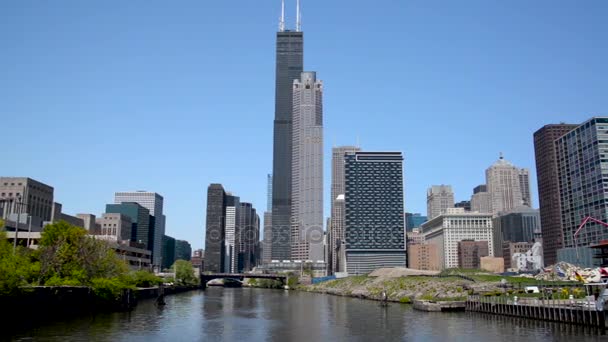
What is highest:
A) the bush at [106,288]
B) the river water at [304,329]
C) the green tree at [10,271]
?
the green tree at [10,271]

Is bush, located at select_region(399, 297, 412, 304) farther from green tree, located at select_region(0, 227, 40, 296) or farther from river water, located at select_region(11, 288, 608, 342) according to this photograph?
green tree, located at select_region(0, 227, 40, 296)

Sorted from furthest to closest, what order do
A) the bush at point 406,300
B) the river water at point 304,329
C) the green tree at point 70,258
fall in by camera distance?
the bush at point 406,300, the green tree at point 70,258, the river water at point 304,329

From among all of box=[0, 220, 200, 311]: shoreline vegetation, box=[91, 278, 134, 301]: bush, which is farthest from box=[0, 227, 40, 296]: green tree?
box=[91, 278, 134, 301]: bush

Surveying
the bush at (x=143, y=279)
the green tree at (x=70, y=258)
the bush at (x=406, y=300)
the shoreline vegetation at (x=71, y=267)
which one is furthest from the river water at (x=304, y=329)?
the bush at (x=143, y=279)

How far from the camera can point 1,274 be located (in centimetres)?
7688

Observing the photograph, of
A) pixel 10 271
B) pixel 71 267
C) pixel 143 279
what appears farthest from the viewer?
pixel 143 279

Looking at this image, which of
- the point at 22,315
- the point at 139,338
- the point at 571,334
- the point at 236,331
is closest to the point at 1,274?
the point at 22,315

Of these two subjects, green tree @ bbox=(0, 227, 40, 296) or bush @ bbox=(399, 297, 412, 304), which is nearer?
green tree @ bbox=(0, 227, 40, 296)

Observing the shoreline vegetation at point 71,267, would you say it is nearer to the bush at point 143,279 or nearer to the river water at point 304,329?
the river water at point 304,329

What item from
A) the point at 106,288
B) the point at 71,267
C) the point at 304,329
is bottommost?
the point at 304,329

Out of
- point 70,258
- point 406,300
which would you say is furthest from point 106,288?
point 406,300

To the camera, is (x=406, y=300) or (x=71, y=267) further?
(x=406, y=300)

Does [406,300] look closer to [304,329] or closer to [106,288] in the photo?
[304,329]

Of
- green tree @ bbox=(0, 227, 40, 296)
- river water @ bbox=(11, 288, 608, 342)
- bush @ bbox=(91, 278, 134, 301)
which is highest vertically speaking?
green tree @ bbox=(0, 227, 40, 296)
